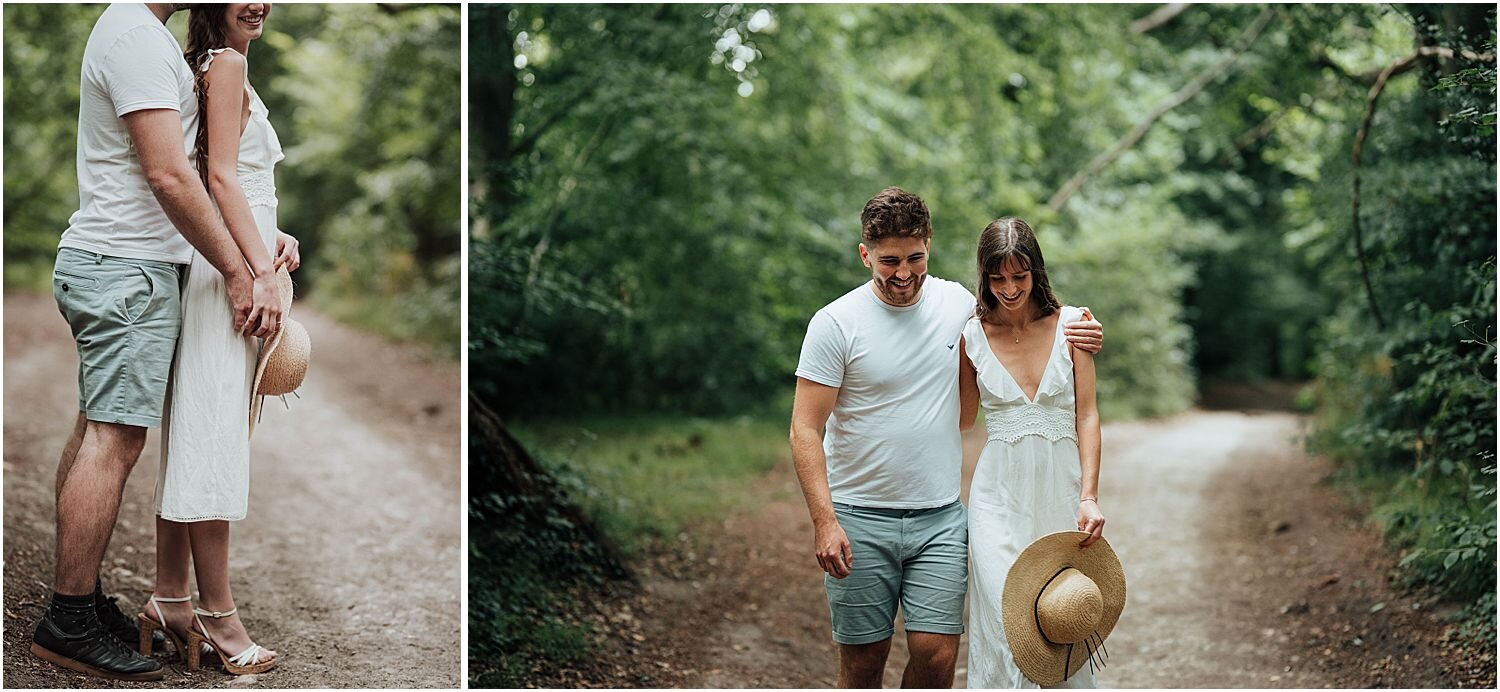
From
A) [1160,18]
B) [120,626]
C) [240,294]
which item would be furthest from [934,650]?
[1160,18]

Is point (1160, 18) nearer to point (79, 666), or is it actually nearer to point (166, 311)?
point (166, 311)

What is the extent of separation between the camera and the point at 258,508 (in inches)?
201

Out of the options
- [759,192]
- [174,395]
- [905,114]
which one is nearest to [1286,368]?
[905,114]

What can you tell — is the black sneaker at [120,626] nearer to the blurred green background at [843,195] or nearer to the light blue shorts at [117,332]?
the light blue shorts at [117,332]

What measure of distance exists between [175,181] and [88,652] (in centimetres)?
116

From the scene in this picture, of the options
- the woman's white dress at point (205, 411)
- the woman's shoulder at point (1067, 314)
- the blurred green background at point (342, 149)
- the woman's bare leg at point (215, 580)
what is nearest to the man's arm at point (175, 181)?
the woman's white dress at point (205, 411)

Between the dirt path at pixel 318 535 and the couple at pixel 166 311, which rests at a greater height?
the couple at pixel 166 311

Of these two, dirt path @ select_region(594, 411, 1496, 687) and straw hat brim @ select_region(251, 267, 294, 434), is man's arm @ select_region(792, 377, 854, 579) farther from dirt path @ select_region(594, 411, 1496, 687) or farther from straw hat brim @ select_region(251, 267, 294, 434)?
dirt path @ select_region(594, 411, 1496, 687)

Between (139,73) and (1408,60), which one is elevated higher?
(1408,60)

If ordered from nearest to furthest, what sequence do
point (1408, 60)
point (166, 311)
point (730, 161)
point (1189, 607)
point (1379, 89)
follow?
point (166, 311) → point (1408, 60) → point (1379, 89) → point (1189, 607) → point (730, 161)

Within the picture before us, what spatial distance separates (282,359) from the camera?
10.2 feet

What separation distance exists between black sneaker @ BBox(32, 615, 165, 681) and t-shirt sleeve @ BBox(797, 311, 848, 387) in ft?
5.92

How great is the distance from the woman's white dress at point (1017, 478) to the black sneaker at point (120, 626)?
215cm

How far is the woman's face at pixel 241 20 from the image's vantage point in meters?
3.04
